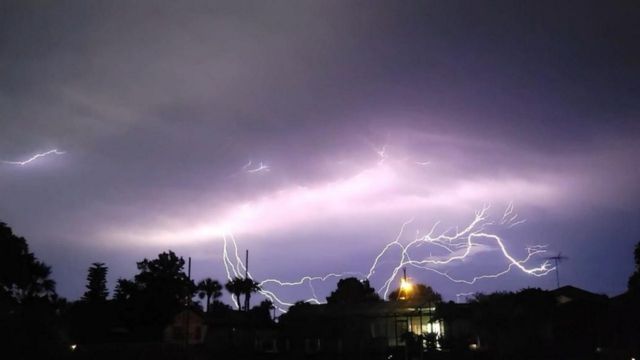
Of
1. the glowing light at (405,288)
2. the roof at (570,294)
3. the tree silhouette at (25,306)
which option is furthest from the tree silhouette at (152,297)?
the roof at (570,294)

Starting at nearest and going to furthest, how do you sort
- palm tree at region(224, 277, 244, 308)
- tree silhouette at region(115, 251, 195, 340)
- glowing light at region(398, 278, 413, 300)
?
tree silhouette at region(115, 251, 195, 340) → glowing light at region(398, 278, 413, 300) → palm tree at region(224, 277, 244, 308)

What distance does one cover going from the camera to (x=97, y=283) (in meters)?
68.3

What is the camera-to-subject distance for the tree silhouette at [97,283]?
67.2 m

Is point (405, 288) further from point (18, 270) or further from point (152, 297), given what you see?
point (18, 270)

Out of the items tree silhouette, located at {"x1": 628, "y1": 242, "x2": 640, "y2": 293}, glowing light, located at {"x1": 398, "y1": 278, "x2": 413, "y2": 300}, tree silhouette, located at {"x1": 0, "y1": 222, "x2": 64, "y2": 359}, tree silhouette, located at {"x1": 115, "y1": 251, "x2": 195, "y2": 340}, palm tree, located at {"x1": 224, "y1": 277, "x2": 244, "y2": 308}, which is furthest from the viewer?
palm tree, located at {"x1": 224, "y1": 277, "x2": 244, "y2": 308}

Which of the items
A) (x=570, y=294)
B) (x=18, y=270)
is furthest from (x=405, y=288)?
(x=18, y=270)

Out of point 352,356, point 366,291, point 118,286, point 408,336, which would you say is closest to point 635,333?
point 408,336

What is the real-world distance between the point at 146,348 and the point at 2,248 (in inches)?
513

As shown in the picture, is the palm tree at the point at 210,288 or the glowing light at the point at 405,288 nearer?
the glowing light at the point at 405,288

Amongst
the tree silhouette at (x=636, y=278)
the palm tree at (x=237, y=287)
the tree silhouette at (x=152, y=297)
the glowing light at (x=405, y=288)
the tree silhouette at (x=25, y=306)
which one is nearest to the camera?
the tree silhouette at (x=25, y=306)

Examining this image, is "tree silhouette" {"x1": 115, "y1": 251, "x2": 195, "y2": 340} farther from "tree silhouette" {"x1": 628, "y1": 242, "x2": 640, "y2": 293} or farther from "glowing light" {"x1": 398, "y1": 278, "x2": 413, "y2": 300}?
"tree silhouette" {"x1": 628, "y1": 242, "x2": 640, "y2": 293}

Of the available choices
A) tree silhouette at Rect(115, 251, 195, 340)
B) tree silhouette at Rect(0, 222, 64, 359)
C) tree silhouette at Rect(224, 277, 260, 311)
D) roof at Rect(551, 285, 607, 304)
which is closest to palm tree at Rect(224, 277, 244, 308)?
tree silhouette at Rect(224, 277, 260, 311)

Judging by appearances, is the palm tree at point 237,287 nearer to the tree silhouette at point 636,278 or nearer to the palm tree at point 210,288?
the palm tree at point 210,288

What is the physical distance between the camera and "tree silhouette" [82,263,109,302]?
6719 cm
